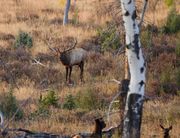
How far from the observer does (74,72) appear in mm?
17797

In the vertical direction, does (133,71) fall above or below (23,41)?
above

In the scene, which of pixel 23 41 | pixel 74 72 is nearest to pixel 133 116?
pixel 74 72

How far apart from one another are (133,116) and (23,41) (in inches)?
512

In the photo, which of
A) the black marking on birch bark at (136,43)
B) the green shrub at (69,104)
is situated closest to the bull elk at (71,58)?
the green shrub at (69,104)

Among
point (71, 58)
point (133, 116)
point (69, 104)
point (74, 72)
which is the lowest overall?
point (74, 72)

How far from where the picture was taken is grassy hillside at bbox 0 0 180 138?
447 inches

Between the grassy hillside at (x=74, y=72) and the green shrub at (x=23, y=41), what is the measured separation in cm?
24

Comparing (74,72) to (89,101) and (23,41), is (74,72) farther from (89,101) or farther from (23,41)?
(89,101)

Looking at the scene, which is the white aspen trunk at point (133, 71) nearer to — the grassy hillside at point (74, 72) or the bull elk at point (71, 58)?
the grassy hillside at point (74, 72)

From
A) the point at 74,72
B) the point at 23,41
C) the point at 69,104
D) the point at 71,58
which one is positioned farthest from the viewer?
the point at 23,41

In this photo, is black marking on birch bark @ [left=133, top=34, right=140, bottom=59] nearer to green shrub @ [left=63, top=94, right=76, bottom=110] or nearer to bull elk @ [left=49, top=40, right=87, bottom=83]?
green shrub @ [left=63, top=94, right=76, bottom=110]

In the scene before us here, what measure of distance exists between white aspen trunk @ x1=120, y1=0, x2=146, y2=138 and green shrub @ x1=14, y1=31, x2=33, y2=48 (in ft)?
41.4

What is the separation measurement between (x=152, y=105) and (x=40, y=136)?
178 inches

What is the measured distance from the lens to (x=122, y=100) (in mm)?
8844
